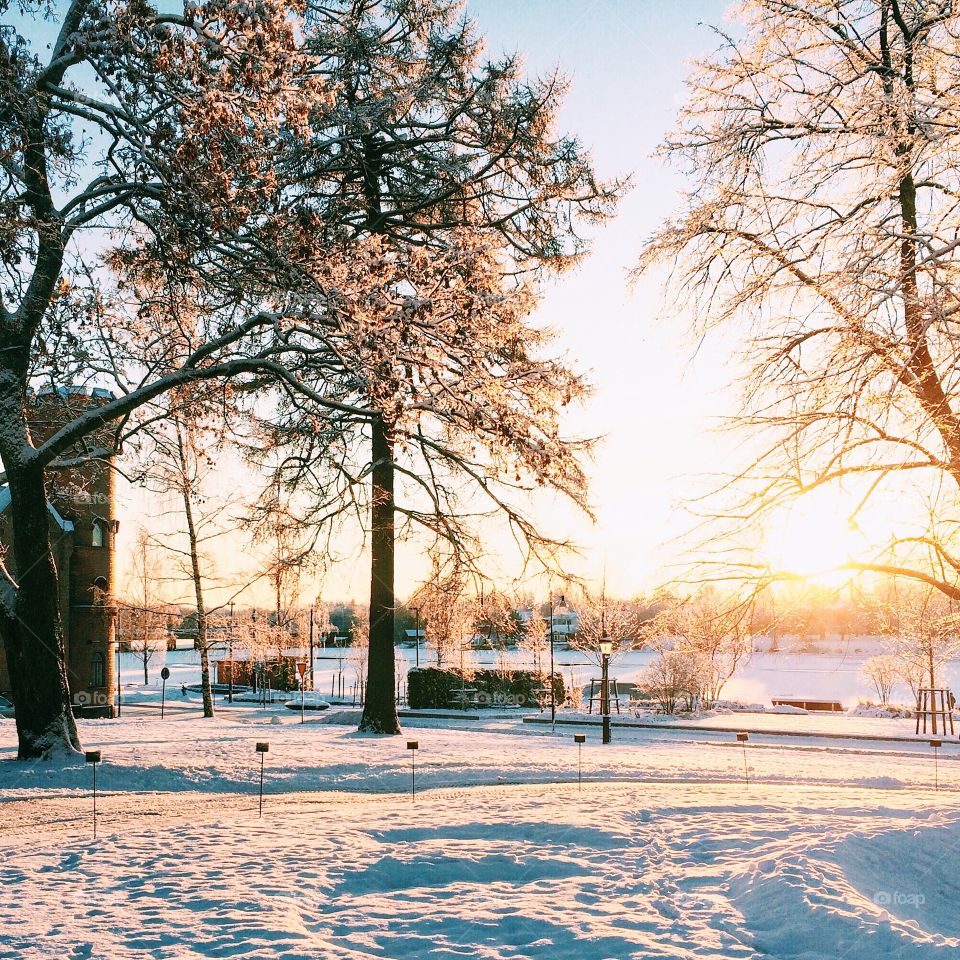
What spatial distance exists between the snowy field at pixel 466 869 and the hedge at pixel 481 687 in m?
24.8

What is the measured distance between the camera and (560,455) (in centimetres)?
1149

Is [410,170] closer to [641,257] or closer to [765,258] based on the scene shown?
[641,257]

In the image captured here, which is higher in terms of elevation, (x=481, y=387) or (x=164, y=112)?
(x=164, y=112)

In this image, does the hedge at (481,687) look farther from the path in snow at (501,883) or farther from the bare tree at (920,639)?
the path in snow at (501,883)

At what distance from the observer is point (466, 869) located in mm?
8164

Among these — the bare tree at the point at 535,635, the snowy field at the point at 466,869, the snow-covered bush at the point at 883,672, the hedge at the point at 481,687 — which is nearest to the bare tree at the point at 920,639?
the snow-covered bush at the point at 883,672

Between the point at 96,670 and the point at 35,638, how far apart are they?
1933 centimetres

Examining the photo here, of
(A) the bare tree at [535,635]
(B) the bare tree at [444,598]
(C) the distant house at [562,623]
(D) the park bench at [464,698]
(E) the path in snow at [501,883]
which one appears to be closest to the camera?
(E) the path in snow at [501,883]

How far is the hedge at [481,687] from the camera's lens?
39062 millimetres

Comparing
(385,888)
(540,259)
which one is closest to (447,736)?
(540,259)

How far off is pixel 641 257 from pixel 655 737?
16933 millimetres

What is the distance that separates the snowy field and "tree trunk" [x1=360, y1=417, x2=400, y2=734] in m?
6.94

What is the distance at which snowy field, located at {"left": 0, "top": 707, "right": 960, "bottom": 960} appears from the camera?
6.45 meters

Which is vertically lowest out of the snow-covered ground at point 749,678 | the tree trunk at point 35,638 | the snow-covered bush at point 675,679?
the snow-covered ground at point 749,678
